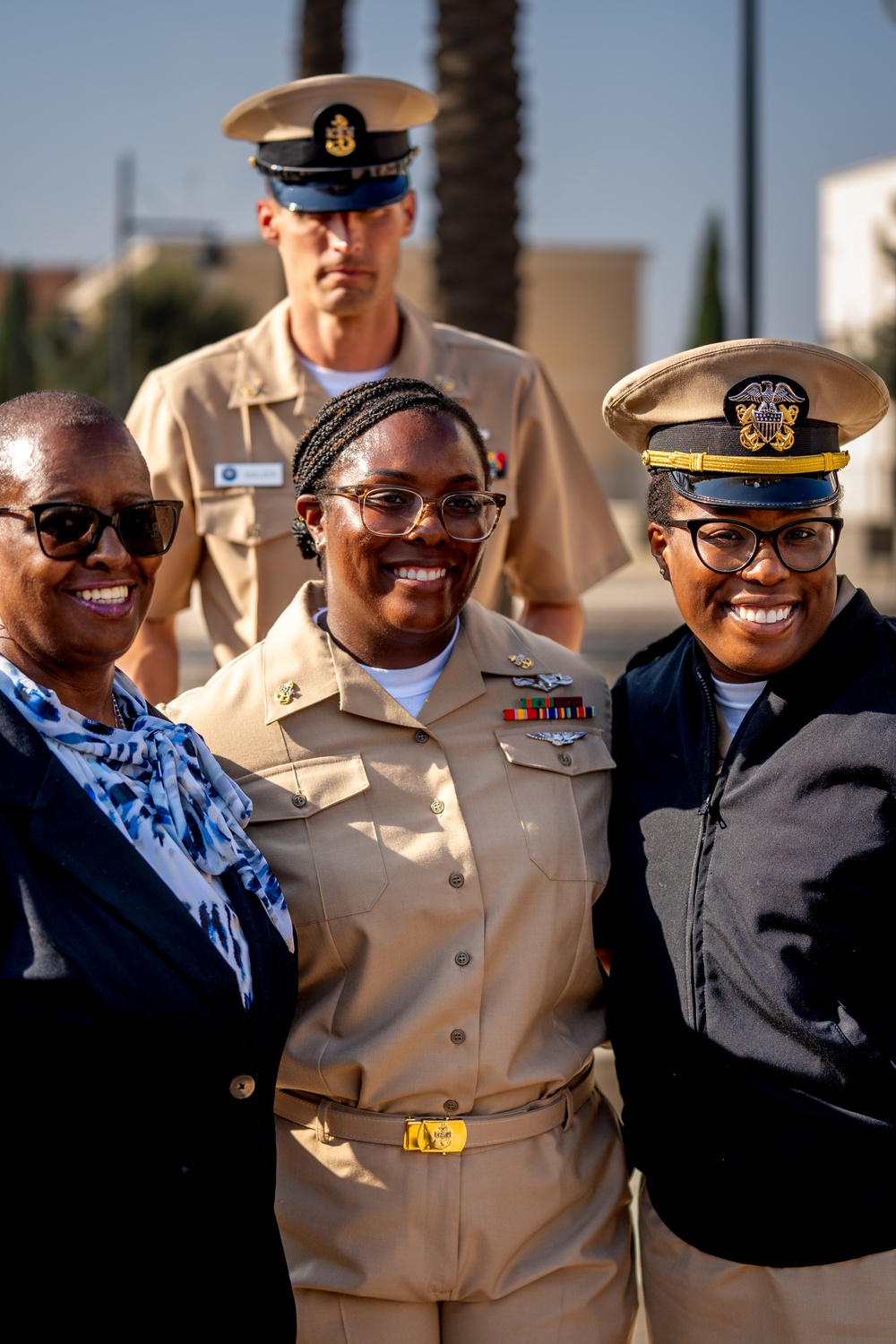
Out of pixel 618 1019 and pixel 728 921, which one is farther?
pixel 618 1019

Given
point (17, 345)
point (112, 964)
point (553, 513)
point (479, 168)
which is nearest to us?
point (112, 964)

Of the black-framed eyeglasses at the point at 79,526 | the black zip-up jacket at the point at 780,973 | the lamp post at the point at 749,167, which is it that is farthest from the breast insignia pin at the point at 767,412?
the lamp post at the point at 749,167

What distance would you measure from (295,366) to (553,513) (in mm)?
798

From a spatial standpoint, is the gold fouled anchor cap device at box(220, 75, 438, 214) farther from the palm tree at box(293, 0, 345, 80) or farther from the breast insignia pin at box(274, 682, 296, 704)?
the palm tree at box(293, 0, 345, 80)

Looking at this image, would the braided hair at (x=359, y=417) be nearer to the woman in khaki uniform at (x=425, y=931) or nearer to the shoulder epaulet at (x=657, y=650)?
the woman in khaki uniform at (x=425, y=931)

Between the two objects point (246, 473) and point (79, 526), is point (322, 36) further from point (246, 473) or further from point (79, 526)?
point (79, 526)

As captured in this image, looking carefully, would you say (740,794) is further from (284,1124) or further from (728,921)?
(284,1124)

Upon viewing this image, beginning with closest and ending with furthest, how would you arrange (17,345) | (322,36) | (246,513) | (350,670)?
(350,670) < (246,513) < (322,36) < (17,345)

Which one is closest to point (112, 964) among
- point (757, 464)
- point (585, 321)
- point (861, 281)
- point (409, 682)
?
point (409, 682)

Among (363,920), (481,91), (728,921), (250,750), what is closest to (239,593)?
(250,750)

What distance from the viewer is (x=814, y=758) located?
2482mm

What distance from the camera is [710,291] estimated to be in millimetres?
40938

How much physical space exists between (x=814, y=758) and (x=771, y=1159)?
648mm

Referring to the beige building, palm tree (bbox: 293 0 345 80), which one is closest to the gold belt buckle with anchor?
palm tree (bbox: 293 0 345 80)
